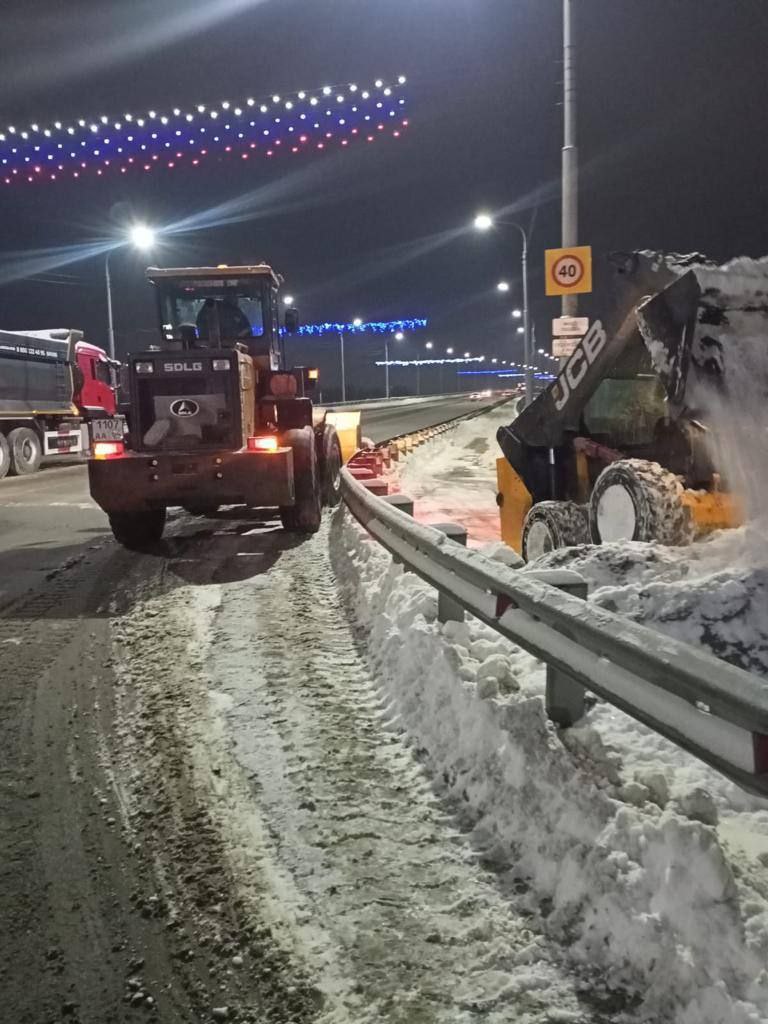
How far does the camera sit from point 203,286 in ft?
34.3

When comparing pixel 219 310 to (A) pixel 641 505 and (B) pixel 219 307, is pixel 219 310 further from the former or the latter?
(A) pixel 641 505

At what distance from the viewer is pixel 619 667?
269cm

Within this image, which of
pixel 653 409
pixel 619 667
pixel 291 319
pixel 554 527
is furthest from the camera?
pixel 291 319

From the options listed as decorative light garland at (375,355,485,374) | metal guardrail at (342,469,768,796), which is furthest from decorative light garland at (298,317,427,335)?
metal guardrail at (342,469,768,796)

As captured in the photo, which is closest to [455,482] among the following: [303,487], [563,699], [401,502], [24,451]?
[303,487]

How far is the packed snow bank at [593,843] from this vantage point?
6.47 ft

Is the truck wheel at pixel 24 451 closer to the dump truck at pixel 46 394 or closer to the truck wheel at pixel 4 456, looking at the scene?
the dump truck at pixel 46 394

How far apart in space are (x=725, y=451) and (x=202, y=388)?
19.5 feet

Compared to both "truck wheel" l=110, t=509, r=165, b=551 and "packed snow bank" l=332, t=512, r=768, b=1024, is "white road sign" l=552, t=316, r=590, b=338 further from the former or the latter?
"packed snow bank" l=332, t=512, r=768, b=1024

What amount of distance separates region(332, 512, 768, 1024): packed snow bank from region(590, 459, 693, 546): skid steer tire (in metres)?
1.71

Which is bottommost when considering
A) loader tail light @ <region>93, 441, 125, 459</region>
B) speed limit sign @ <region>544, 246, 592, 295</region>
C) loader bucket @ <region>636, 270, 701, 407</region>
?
loader tail light @ <region>93, 441, 125, 459</region>

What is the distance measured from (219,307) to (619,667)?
29.8 feet

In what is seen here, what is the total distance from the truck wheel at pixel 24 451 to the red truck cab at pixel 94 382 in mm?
2057

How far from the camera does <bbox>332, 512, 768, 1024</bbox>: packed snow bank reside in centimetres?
197
